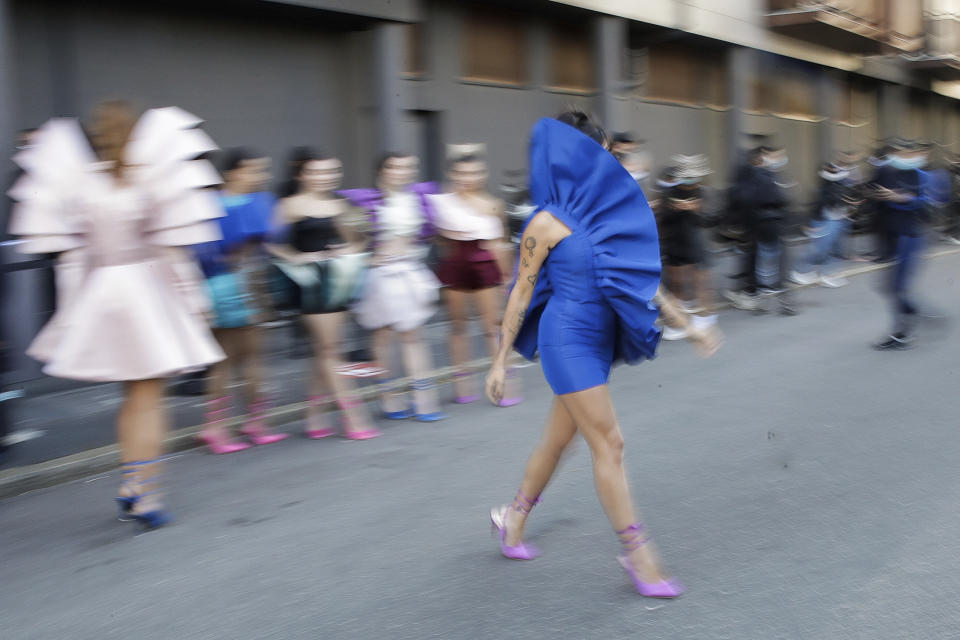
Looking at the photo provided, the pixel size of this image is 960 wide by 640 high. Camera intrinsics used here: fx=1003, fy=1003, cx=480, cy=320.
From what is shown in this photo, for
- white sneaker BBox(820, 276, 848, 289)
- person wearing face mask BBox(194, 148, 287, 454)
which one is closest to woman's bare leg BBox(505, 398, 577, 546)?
person wearing face mask BBox(194, 148, 287, 454)

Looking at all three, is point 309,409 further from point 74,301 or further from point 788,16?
point 788,16

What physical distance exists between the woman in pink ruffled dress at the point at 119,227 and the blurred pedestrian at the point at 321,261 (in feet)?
4.83

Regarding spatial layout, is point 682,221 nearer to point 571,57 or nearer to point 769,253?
point 769,253

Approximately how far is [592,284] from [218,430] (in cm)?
331

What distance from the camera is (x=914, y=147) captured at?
28.8 feet

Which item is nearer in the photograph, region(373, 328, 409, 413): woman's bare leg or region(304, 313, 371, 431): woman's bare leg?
region(304, 313, 371, 431): woman's bare leg

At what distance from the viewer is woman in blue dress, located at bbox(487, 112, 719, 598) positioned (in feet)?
11.7

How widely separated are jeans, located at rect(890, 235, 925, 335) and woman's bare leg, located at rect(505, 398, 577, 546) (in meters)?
5.79

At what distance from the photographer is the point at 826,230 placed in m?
14.0

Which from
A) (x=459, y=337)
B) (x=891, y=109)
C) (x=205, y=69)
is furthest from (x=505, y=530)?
(x=891, y=109)

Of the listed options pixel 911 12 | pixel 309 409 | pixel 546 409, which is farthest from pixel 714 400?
pixel 911 12

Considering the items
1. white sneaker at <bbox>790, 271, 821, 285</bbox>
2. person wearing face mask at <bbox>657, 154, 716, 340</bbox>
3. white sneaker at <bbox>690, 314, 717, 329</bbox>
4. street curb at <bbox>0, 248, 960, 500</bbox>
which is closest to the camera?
white sneaker at <bbox>690, 314, 717, 329</bbox>

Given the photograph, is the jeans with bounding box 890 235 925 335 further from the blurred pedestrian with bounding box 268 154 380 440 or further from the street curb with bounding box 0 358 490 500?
the street curb with bounding box 0 358 490 500

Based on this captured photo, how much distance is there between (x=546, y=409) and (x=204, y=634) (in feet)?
12.3
